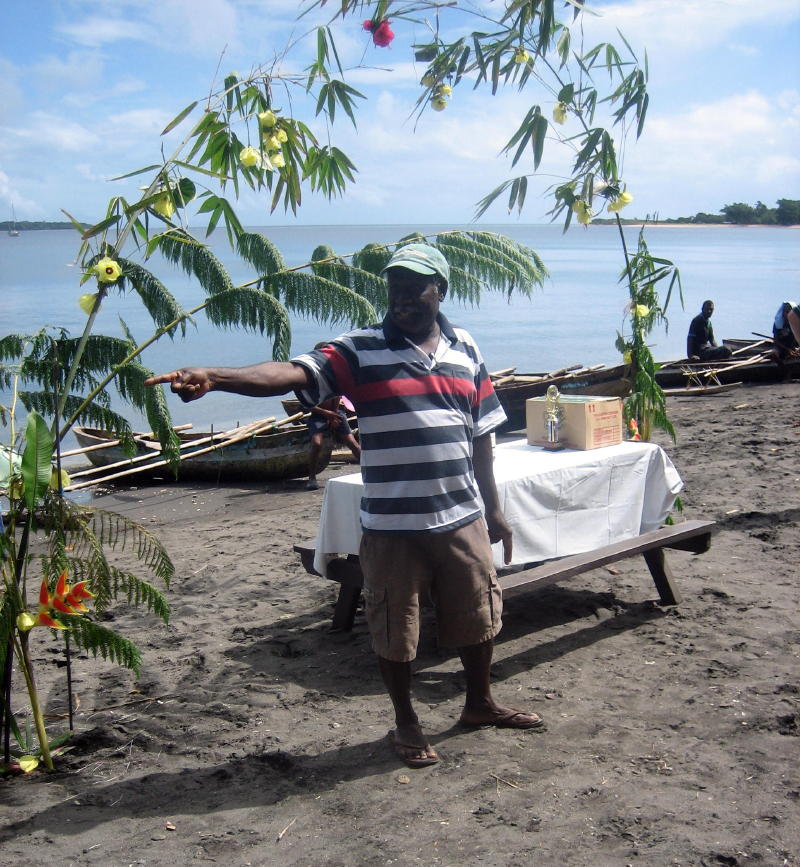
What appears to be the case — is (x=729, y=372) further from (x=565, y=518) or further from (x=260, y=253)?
(x=565, y=518)

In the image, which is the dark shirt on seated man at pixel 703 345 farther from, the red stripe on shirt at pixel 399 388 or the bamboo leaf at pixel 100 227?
the bamboo leaf at pixel 100 227

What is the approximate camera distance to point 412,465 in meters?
3.65

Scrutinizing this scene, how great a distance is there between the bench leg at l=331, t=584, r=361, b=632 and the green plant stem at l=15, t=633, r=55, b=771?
1.91m

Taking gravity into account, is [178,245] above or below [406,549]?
above

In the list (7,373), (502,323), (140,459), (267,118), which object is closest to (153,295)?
(7,373)

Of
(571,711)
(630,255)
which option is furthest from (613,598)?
(630,255)

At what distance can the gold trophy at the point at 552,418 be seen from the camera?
5.83m

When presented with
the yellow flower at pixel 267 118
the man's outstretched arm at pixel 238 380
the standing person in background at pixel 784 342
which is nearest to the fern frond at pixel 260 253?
the yellow flower at pixel 267 118

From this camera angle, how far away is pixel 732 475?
9.14m

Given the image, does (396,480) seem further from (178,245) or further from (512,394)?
(512,394)

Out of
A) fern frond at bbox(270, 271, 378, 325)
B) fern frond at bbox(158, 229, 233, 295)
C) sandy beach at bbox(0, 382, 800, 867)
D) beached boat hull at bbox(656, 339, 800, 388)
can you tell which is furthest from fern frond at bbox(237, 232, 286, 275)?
beached boat hull at bbox(656, 339, 800, 388)

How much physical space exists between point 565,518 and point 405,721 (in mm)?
1962

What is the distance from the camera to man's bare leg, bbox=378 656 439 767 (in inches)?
152

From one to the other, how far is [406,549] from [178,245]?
621 cm
